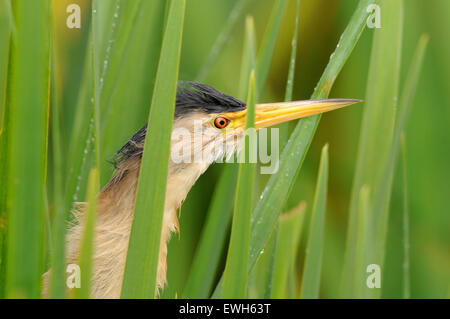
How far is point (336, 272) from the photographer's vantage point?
90 centimetres

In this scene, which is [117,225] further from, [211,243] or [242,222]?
[242,222]

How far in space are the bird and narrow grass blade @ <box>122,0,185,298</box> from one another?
263mm

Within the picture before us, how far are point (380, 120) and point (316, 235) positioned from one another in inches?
7.1

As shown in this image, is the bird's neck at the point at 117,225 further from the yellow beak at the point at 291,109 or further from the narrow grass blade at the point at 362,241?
the narrow grass blade at the point at 362,241

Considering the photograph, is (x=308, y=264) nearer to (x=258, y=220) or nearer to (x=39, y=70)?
(x=258, y=220)

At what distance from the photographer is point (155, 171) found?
0.42 meters

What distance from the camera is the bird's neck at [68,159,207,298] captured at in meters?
0.72

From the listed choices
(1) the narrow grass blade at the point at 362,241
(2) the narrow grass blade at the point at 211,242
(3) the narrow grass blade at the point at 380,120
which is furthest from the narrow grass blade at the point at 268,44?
(1) the narrow grass blade at the point at 362,241

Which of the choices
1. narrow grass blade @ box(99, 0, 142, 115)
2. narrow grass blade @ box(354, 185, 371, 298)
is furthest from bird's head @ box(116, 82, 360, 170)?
narrow grass blade @ box(354, 185, 371, 298)

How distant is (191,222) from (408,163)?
1.32 ft

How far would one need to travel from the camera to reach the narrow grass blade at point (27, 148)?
0.43 meters

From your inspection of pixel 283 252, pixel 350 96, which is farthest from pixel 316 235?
pixel 350 96

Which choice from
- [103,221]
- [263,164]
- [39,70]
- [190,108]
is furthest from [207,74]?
[39,70]
